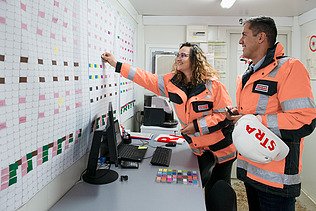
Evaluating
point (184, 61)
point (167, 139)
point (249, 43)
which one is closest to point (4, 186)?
point (249, 43)

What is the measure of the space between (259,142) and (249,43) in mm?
630

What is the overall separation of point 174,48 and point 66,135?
108 inches

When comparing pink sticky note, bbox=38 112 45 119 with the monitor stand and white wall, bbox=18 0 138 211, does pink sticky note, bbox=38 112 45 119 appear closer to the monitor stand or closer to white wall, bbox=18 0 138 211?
white wall, bbox=18 0 138 211

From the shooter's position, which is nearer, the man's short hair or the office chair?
the office chair

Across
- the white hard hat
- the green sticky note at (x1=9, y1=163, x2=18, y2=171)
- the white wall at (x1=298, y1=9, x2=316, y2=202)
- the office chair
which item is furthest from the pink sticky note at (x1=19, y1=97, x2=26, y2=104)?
the white wall at (x1=298, y1=9, x2=316, y2=202)

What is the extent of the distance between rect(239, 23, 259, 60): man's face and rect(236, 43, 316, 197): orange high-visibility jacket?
0.10 m

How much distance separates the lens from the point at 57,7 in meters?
1.31

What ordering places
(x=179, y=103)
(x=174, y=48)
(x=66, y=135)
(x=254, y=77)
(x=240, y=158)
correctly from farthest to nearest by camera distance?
(x=174, y=48), (x=179, y=103), (x=240, y=158), (x=254, y=77), (x=66, y=135)

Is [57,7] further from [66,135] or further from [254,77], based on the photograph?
[254,77]

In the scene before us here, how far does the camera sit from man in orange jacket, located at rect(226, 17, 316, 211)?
1.39 m

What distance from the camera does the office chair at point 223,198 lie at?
118 cm

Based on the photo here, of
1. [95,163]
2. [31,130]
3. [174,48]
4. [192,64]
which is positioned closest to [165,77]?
[192,64]

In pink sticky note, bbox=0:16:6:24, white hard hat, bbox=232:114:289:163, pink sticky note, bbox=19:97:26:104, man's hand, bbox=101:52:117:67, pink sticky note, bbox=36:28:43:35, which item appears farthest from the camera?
man's hand, bbox=101:52:117:67

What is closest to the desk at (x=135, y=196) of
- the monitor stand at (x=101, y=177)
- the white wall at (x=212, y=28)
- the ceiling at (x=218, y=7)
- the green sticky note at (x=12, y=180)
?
the monitor stand at (x=101, y=177)
